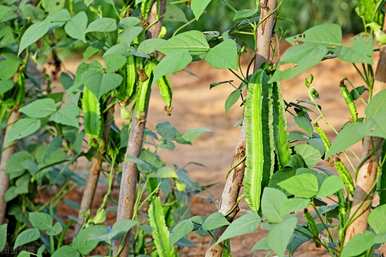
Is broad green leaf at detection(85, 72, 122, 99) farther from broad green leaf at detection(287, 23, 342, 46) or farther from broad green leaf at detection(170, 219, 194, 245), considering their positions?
broad green leaf at detection(287, 23, 342, 46)

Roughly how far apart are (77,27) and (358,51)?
2.43 feet

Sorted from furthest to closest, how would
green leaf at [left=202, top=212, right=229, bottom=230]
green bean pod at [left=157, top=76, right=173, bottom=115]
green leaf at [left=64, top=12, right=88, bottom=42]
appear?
green bean pod at [left=157, top=76, right=173, bottom=115] → green leaf at [left=64, top=12, right=88, bottom=42] → green leaf at [left=202, top=212, right=229, bottom=230]

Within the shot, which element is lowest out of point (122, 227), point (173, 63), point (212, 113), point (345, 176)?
point (212, 113)

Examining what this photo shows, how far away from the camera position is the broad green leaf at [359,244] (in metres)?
1.43

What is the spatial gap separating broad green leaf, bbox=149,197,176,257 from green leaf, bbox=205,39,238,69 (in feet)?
1.39

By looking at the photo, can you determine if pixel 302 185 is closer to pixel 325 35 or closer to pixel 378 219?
pixel 378 219

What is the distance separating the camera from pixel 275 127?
5.30 ft

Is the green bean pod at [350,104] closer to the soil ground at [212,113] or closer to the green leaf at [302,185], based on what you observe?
the green leaf at [302,185]

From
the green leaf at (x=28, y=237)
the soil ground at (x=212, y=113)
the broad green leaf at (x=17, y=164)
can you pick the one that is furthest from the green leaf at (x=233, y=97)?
the soil ground at (x=212, y=113)

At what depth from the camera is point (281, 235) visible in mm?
1337

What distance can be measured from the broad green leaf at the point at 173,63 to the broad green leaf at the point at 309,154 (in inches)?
12.6

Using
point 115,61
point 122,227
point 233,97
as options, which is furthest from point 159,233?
point 115,61

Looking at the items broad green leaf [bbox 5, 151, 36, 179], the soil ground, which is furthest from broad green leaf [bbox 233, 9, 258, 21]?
the soil ground

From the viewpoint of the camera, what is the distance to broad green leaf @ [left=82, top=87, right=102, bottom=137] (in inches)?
87.4
